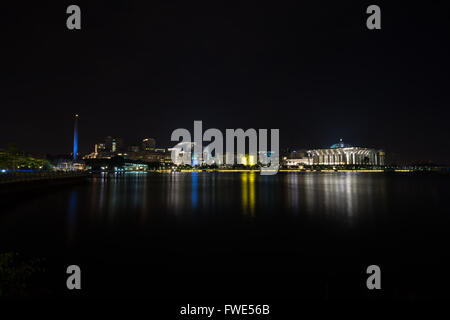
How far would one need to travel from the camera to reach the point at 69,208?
21188 millimetres

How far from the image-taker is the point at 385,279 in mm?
7988

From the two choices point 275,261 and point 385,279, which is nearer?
point 385,279

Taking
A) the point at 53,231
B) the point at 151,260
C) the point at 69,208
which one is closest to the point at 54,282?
the point at 151,260

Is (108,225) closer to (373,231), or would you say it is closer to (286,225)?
(286,225)

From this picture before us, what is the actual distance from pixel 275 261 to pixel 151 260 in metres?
3.85

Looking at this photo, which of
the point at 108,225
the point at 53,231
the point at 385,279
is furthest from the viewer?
the point at 108,225
